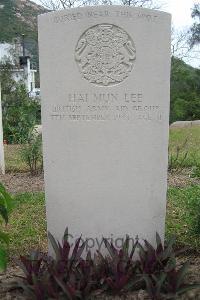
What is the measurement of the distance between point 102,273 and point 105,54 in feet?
5.18

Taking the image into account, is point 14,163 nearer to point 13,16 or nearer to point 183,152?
point 183,152

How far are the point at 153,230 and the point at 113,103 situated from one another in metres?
1.05

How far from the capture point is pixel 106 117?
365 centimetres

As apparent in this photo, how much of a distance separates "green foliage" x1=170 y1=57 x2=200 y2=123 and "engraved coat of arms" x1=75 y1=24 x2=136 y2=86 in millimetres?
19052

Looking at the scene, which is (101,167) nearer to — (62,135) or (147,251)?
(62,135)

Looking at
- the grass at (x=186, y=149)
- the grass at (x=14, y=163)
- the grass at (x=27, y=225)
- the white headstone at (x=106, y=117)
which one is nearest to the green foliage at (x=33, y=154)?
the grass at (x=14, y=163)

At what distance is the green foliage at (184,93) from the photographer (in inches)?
940

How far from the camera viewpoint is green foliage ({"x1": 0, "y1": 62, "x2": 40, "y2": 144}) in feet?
30.6

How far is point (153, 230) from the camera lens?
3.84 meters

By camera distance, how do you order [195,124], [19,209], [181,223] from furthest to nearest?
[195,124]
[19,209]
[181,223]

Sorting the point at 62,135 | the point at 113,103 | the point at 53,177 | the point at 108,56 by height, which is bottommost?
the point at 53,177

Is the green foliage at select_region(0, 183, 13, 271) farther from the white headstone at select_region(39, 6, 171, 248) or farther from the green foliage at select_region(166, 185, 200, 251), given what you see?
the green foliage at select_region(166, 185, 200, 251)

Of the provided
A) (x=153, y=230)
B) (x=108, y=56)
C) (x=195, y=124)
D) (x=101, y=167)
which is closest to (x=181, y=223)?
(x=153, y=230)

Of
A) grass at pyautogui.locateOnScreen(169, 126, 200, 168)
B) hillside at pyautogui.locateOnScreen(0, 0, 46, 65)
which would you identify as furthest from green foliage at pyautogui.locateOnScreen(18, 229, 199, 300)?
hillside at pyautogui.locateOnScreen(0, 0, 46, 65)
